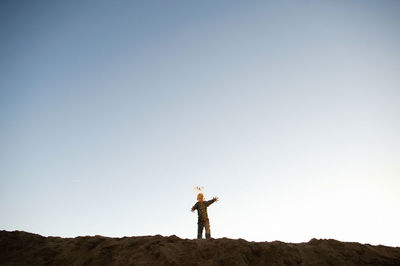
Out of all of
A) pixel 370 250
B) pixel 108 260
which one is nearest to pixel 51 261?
pixel 108 260

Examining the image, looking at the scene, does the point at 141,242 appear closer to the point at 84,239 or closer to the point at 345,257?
the point at 84,239

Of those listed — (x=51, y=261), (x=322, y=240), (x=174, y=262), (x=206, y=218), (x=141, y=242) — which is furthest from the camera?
(x=206, y=218)

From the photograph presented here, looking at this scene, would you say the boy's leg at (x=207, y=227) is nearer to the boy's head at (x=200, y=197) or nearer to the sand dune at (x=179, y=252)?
the boy's head at (x=200, y=197)

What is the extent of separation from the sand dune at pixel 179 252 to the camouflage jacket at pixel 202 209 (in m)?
2.24

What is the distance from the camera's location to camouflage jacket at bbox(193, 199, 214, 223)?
8.82 meters

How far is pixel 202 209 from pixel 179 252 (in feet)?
9.75

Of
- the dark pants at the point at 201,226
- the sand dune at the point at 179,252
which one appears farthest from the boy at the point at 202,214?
the sand dune at the point at 179,252

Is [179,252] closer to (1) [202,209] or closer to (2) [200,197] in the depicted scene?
(1) [202,209]

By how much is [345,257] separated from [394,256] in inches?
58.0

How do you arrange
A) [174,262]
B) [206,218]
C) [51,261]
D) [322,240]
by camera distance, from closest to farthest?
1. [174,262]
2. [51,261]
3. [322,240]
4. [206,218]

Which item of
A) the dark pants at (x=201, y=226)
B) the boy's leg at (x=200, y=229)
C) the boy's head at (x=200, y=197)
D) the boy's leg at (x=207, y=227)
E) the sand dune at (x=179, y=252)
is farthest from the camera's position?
the boy's head at (x=200, y=197)

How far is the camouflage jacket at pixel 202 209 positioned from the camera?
882 cm

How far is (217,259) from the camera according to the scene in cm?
579

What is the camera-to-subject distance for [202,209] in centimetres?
895
